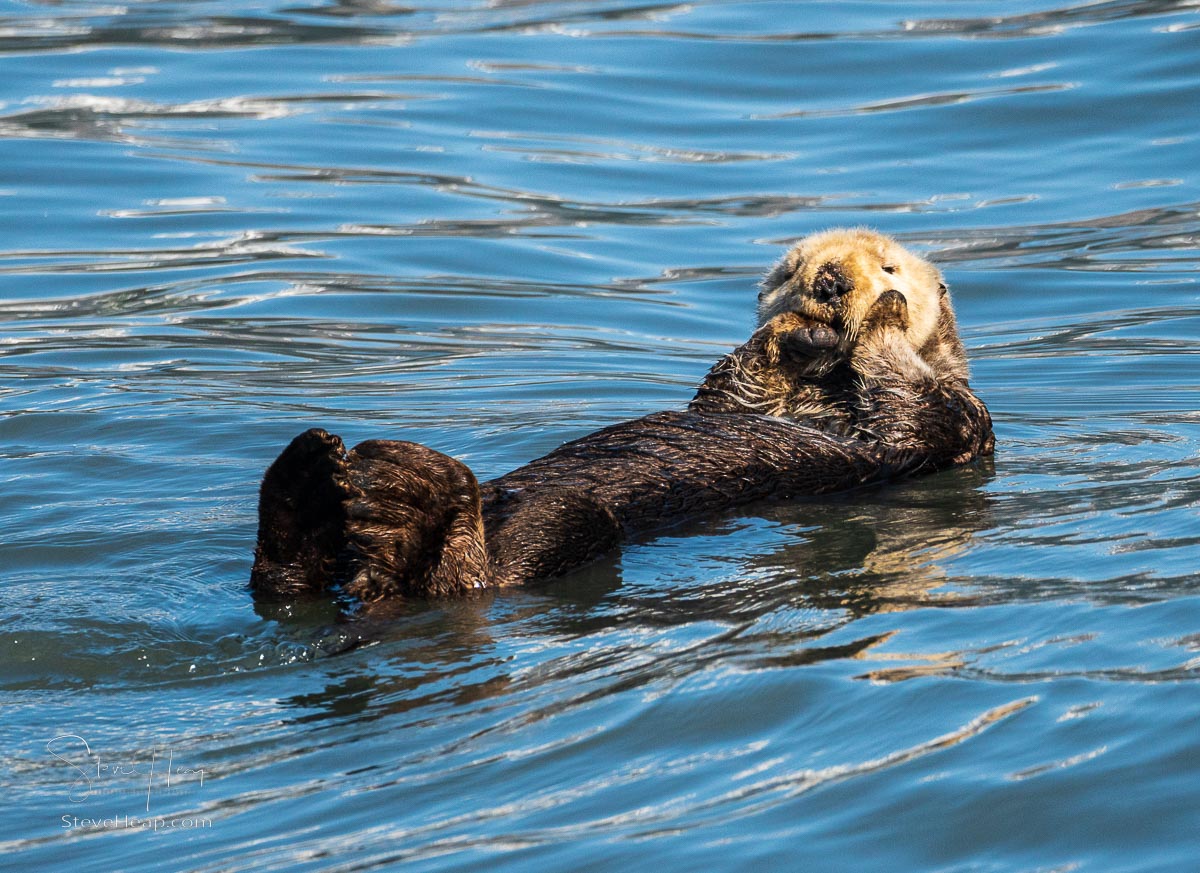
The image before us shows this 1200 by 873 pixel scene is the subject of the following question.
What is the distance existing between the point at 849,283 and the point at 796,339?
0.25 m

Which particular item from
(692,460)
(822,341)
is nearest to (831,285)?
(822,341)

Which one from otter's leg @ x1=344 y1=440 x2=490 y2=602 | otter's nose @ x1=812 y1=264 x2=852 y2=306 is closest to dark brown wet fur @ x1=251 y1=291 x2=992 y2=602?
otter's leg @ x1=344 y1=440 x2=490 y2=602

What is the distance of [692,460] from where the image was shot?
4.84m

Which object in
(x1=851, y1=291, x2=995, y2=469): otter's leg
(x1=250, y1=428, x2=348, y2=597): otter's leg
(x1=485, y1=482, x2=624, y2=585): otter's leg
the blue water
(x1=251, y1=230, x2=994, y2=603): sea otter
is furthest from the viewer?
(x1=851, y1=291, x2=995, y2=469): otter's leg

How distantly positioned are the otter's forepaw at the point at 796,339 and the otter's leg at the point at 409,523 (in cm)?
169

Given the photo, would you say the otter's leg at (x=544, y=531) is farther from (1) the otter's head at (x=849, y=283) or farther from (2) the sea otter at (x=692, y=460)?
(1) the otter's head at (x=849, y=283)

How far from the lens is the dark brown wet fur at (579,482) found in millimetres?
3881

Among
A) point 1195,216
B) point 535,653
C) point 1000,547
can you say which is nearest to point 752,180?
point 1195,216

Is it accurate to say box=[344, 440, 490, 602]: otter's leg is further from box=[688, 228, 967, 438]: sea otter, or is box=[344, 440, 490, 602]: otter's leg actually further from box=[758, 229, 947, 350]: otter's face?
box=[758, 229, 947, 350]: otter's face

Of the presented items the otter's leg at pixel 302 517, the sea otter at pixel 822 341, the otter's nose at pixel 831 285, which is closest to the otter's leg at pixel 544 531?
the otter's leg at pixel 302 517

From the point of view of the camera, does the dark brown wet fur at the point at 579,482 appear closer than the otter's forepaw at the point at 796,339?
Yes

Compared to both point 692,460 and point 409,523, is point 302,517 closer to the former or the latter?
point 409,523

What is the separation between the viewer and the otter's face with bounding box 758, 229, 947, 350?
17.7 ft

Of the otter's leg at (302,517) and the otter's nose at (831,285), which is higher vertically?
the otter's nose at (831,285)
